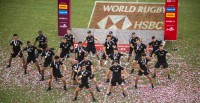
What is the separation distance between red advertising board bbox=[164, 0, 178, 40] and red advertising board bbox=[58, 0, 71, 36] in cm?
763

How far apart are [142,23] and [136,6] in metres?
3.48

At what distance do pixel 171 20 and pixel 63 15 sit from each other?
845cm

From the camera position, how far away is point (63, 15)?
32969 millimetres

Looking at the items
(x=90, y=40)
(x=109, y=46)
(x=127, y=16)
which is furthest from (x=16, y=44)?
(x=127, y=16)

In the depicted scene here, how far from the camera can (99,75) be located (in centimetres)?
2700

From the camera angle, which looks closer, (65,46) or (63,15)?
(65,46)

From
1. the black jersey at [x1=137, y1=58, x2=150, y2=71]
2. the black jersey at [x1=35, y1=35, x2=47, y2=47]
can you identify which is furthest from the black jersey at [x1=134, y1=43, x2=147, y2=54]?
the black jersey at [x1=35, y1=35, x2=47, y2=47]

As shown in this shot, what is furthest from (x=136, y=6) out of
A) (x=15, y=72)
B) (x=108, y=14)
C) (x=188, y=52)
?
(x=15, y=72)

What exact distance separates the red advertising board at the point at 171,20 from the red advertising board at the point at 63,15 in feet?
25.0

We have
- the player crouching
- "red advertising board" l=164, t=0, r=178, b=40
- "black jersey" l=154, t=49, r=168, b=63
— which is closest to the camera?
the player crouching

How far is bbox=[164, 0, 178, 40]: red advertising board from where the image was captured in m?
31.9

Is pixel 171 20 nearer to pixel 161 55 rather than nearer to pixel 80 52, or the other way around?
pixel 161 55

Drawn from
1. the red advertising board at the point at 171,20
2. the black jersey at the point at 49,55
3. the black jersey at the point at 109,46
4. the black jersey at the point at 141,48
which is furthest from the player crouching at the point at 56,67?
the red advertising board at the point at 171,20

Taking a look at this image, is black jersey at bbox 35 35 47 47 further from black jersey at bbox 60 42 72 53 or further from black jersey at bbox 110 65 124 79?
black jersey at bbox 110 65 124 79
